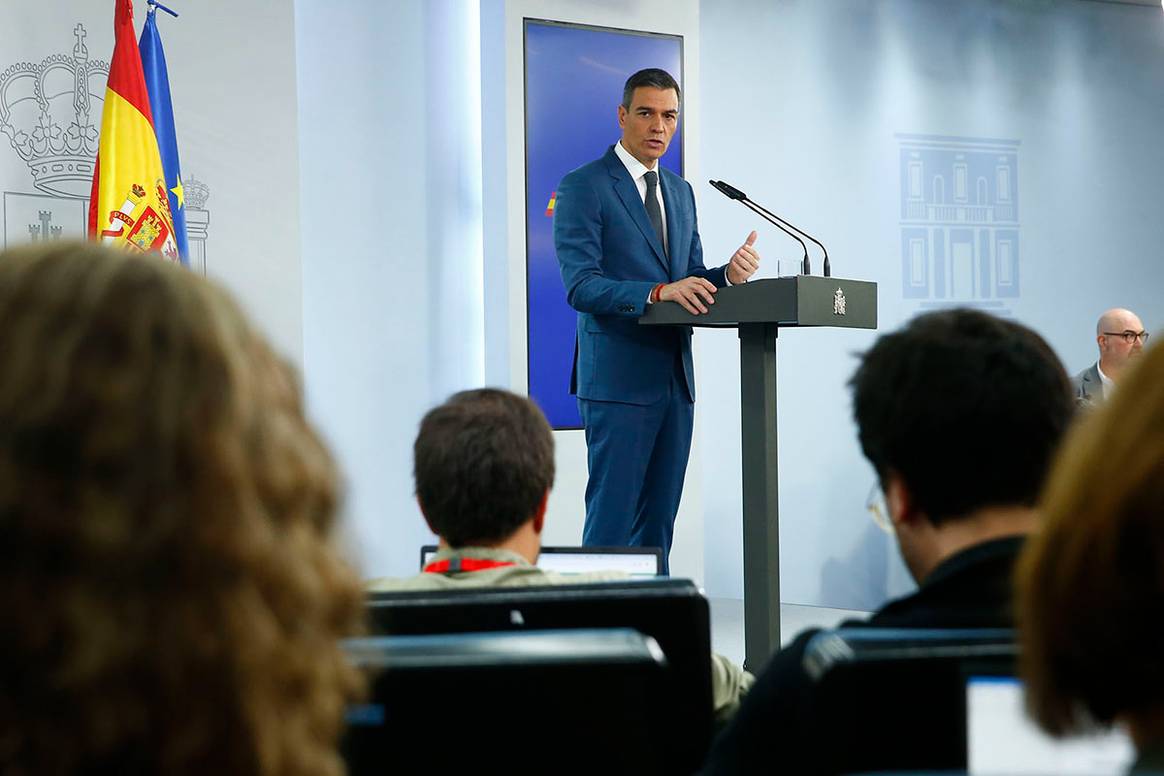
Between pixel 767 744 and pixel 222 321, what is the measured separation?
2.80ft

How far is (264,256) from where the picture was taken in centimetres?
509

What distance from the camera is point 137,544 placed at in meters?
0.65

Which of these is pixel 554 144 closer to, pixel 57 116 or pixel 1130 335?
pixel 57 116

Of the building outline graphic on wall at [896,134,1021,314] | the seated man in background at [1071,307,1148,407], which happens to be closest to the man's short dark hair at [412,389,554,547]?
the seated man in background at [1071,307,1148,407]

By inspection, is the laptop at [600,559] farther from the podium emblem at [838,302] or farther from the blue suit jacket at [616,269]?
the blue suit jacket at [616,269]

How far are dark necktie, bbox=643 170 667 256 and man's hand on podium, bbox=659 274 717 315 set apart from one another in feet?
2.32

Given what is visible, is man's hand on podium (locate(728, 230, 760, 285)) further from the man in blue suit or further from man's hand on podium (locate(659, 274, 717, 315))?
man's hand on podium (locate(659, 274, 717, 315))

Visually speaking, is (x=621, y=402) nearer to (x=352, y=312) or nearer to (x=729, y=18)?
(x=352, y=312)

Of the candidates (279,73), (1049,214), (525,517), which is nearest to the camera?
(525,517)

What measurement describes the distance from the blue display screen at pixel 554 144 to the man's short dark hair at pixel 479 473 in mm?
3824

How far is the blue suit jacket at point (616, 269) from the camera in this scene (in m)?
4.16

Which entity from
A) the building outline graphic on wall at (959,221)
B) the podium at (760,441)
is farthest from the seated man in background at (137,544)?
the building outline graphic on wall at (959,221)

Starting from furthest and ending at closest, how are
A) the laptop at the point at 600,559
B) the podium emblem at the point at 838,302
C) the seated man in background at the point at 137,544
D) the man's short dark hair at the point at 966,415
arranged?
the podium emblem at the point at 838,302
the laptop at the point at 600,559
the man's short dark hair at the point at 966,415
the seated man in background at the point at 137,544

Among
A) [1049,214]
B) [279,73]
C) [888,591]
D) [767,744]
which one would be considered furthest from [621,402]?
[1049,214]
